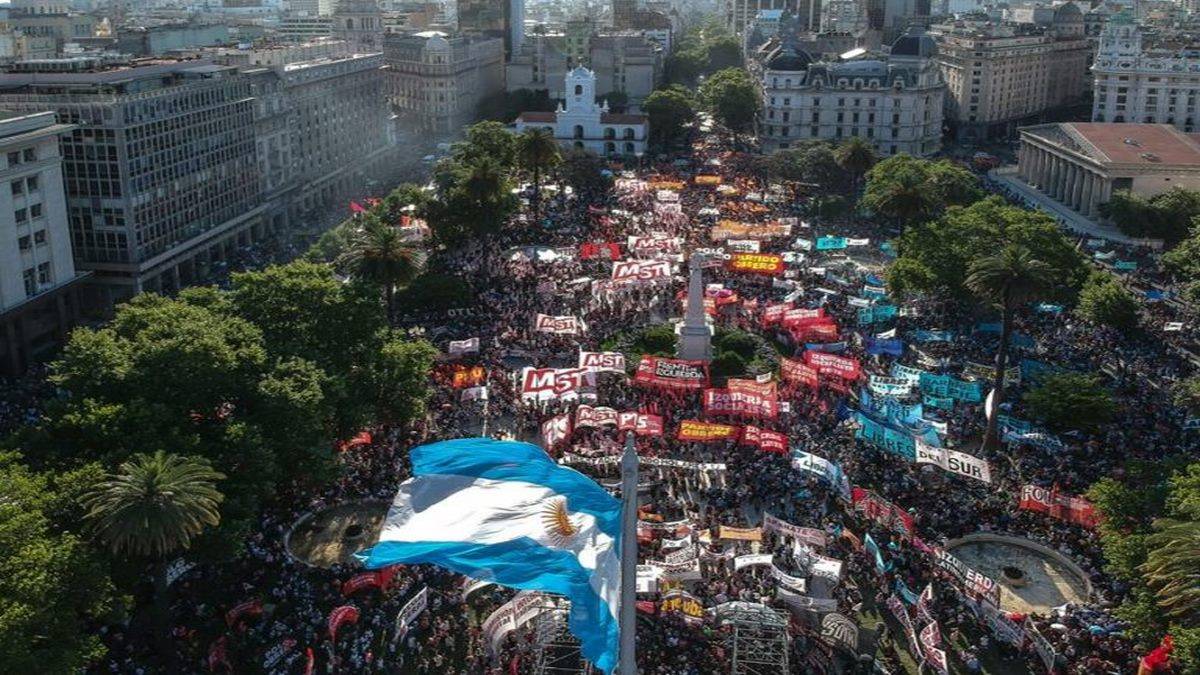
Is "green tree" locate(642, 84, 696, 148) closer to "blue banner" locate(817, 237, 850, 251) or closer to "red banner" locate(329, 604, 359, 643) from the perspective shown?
"blue banner" locate(817, 237, 850, 251)

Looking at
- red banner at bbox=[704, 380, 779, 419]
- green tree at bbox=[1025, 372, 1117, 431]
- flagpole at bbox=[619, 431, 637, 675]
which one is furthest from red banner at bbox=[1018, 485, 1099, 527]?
flagpole at bbox=[619, 431, 637, 675]

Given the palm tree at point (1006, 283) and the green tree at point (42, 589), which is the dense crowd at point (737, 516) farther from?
the green tree at point (42, 589)

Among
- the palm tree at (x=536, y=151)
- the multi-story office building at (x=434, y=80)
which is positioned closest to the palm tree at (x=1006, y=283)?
the palm tree at (x=536, y=151)

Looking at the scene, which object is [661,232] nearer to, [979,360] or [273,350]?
[979,360]

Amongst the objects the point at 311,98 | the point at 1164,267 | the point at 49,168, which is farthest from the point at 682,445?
the point at 311,98

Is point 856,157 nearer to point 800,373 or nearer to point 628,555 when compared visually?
point 800,373
